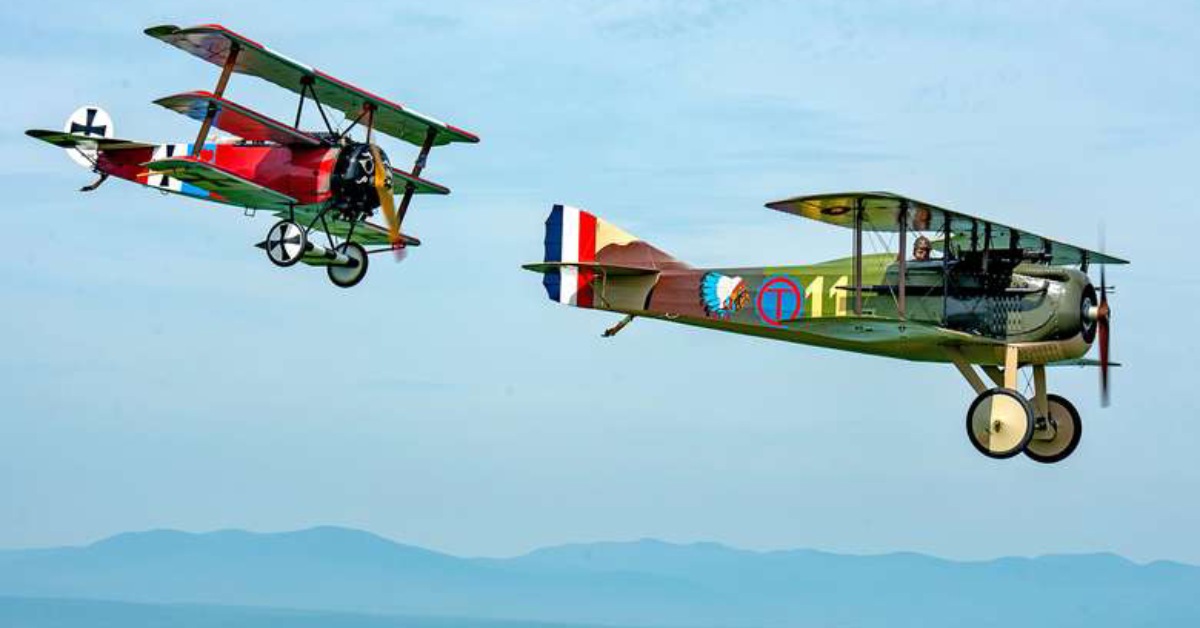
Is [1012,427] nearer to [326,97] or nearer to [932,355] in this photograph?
[932,355]

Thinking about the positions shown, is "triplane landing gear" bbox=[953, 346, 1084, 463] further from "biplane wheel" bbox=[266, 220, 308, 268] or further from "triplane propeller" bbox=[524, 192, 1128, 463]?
"biplane wheel" bbox=[266, 220, 308, 268]

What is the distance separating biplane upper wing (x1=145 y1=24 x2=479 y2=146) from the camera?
24703 millimetres

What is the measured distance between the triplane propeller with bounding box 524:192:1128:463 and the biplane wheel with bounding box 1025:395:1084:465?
1 centimetres

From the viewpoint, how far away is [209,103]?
980 inches

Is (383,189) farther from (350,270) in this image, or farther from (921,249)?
(921,249)

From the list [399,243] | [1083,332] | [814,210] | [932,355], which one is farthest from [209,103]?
[1083,332]

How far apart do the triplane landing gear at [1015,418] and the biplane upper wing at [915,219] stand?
1.60 m

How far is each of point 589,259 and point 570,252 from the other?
308mm

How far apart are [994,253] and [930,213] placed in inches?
43.4

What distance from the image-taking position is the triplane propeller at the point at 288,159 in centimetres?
2511

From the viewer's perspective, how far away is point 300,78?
2616cm

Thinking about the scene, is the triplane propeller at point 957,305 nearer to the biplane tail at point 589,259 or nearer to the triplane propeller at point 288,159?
the biplane tail at point 589,259

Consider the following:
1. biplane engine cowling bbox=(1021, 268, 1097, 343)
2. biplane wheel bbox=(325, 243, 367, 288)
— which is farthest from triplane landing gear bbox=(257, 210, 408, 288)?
biplane engine cowling bbox=(1021, 268, 1097, 343)

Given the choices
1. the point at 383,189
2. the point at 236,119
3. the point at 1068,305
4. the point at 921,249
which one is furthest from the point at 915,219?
the point at 236,119
